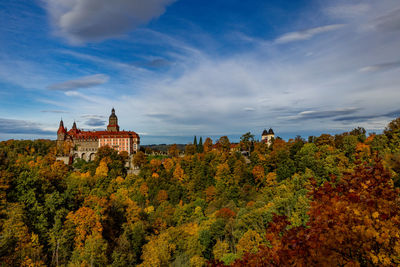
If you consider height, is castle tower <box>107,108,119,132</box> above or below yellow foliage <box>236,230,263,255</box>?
above

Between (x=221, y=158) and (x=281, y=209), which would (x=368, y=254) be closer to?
(x=281, y=209)

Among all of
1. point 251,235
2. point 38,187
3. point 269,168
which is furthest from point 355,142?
point 38,187

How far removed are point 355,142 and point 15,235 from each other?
62207 millimetres

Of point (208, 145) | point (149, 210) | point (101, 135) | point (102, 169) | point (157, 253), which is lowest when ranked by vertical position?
point (149, 210)

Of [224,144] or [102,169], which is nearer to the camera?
[102,169]

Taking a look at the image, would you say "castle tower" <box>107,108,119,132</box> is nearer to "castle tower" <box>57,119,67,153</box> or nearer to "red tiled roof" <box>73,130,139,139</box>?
"red tiled roof" <box>73,130,139,139</box>

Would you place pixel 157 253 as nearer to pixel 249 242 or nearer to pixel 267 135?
pixel 249 242

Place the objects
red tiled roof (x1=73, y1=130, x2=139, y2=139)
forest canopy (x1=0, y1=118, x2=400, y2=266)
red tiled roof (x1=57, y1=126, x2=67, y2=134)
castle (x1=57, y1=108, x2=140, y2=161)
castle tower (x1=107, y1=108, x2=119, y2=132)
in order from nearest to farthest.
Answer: forest canopy (x1=0, y1=118, x2=400, y2=266) → castle (x1=57, y1=108, x2=140, y2=161) → red tiled roof (x1=73, y1=130, x2=139, y2=139) → red tiled roof (x1=57, y1=126, x2=67, y2=134) → castle tower (x1=107, y1=108, x2=119, y2=132)

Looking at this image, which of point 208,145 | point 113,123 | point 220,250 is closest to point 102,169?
point 208,145

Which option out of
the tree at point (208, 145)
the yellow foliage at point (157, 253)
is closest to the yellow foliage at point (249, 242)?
the yellow foliage at point (157, 253)

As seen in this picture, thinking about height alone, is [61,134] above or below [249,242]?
above

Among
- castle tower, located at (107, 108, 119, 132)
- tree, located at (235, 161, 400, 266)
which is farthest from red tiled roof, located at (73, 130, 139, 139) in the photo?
tree, located at (235, 161, 400, 266)

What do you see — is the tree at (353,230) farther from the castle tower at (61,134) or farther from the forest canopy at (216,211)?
the castle tower at (61,134)

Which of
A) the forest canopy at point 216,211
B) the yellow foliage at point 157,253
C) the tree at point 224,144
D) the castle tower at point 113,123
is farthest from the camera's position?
the castle tower at point 113,123
